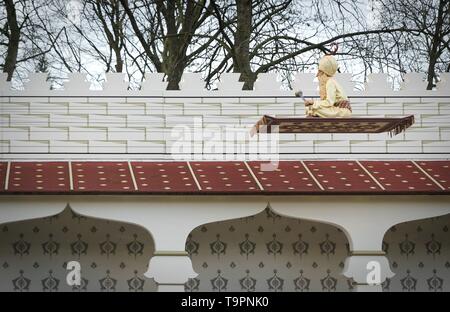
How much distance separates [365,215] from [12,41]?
35.1 feet

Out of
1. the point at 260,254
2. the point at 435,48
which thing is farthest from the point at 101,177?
the point at 435,48

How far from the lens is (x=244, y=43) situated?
63.7 ft

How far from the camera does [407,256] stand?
45.2 feet

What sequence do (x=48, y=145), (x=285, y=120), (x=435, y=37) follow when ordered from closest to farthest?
(x=285, y=120) → (x=48, y=145) → (x=435, y=37)

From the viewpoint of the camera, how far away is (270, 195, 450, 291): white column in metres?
12.6

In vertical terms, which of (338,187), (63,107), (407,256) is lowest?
(407,256)

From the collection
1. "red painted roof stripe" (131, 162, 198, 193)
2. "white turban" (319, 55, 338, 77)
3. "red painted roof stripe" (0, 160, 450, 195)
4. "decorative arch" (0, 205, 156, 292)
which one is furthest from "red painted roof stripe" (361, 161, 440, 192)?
"decorative arch" (0, 205, 156, 292)

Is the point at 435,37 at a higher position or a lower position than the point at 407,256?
higher

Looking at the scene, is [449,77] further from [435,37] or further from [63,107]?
[435,37]

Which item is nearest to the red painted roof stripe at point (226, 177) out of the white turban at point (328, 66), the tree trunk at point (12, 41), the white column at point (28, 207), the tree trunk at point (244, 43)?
the white column at point (28, 207)

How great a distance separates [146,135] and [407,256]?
3416mm

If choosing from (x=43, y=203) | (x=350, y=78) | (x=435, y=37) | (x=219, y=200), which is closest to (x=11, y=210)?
(x=43, y=203)

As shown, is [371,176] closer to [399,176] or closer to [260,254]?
[399,176]

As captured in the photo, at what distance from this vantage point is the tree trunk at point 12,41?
21.3m
